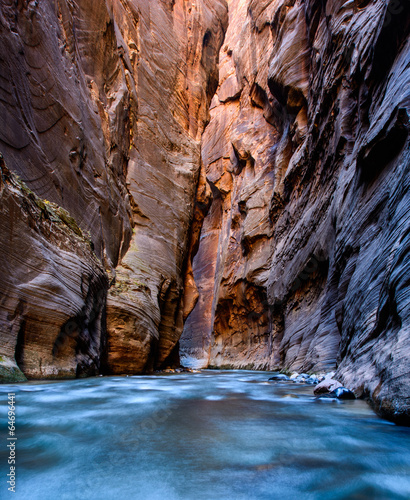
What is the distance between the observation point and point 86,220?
32.3ft

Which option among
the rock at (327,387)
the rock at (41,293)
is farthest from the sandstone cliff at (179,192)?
the rock at (327,387)

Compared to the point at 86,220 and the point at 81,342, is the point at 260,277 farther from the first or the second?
the point at 81,342

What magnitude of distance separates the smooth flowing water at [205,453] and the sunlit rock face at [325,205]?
0.71 m

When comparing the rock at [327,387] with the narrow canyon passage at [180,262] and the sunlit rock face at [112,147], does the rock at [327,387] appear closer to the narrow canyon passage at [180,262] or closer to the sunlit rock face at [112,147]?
the narrow canyon passage at [180,262]

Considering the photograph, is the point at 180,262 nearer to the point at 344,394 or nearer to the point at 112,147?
the point at 112,147

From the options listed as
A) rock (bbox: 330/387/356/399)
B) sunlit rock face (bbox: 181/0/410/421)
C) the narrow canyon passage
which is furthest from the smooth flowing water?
sunlit rock face (bbox: 181/0/410/421)

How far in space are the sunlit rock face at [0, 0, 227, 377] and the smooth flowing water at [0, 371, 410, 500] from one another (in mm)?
3059

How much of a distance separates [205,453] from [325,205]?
33.2 feet

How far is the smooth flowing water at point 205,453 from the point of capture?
58.1 inches

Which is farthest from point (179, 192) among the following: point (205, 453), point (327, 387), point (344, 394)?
point (205, 453)

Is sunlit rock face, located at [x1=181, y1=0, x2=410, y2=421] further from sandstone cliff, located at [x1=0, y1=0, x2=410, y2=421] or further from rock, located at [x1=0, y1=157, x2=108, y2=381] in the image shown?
rock, located at [x1=0, y1=157, x2=108, y2=381]

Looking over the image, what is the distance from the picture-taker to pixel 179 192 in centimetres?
1734

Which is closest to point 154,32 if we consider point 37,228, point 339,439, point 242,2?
point 37,228

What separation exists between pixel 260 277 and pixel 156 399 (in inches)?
669
